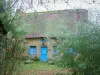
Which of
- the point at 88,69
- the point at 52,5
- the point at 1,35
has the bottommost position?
the point at 88,69

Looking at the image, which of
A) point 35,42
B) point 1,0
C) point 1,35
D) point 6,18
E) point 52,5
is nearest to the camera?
point 52,5

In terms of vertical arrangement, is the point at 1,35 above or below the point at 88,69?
above

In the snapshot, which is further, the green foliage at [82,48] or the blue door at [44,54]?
the blue door at [44,54]

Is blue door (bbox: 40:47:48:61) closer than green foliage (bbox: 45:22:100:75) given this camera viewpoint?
No

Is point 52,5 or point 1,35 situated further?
point 1,35

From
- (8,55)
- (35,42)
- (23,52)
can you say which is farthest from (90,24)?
(35,42)

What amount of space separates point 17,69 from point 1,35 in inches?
142

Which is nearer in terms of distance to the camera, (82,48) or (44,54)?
(82,48)

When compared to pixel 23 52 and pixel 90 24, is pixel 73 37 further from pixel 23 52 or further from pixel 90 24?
pixel 23 52

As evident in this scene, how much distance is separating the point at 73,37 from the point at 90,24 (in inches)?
51.6

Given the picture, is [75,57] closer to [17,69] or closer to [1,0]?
[17,69]

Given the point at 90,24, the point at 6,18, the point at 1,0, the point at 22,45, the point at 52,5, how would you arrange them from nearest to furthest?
the point at 52,5 < the point at 1,0 < the point at 6,18 < the point at 22,45 < the point at 90,24

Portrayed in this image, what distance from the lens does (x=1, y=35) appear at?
966 centimetres

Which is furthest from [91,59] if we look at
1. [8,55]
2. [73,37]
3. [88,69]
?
[8,55]
